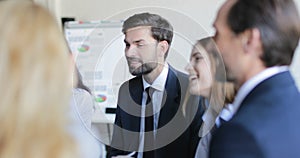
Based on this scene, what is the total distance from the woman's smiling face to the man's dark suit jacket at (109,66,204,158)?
24 mm

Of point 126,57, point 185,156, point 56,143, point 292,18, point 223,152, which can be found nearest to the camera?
point 56,143

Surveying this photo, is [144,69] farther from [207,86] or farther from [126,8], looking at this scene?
[126,8]

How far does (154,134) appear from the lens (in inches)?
50.0

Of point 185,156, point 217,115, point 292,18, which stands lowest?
point 185,156

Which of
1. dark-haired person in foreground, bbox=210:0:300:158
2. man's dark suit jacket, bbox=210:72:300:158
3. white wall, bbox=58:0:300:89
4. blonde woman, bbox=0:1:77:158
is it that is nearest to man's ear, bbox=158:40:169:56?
dark-haired person in foreground, bbox=210:0:300:158

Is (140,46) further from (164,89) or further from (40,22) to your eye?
(40,22)

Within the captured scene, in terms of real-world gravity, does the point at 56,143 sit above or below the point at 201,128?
above

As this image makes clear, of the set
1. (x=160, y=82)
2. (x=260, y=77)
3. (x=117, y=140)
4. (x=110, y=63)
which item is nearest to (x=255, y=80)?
(x=260, y=77)

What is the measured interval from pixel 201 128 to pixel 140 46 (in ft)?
1.04

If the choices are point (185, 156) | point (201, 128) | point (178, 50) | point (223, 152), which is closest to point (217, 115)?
point (201, 128)

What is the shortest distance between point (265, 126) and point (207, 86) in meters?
0.47

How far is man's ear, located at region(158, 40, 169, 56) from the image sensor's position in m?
1.31

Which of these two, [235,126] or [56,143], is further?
[235,126]

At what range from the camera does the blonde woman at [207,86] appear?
117 centimetres
